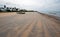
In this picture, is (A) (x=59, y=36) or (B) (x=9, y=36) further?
(A) (x=59, y=36)

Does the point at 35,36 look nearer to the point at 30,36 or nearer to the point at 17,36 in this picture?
the point at 30,36

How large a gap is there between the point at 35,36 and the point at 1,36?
141 centimetres

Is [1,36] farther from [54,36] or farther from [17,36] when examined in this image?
[54,36]

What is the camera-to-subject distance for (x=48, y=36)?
184 inches

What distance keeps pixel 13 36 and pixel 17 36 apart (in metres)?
0.16

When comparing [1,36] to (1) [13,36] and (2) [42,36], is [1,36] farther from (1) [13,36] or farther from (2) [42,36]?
(2) [42,36]

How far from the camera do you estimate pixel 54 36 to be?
4.72 m

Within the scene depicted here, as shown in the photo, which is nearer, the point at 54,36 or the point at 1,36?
the point at 1,36

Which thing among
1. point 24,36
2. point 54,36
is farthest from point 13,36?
point 54,36

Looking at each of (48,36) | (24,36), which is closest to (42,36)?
(48,36)

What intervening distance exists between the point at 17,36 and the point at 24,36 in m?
0.30

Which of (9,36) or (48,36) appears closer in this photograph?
(9,36)

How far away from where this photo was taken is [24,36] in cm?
449

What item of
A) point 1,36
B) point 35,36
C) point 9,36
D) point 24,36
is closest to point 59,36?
point 35,36
